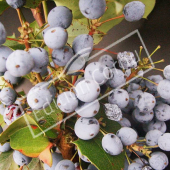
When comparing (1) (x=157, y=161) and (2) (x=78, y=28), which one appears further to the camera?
(2) (x=78, y=28)

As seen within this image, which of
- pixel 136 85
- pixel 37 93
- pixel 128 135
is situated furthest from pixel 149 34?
pixel 37 93

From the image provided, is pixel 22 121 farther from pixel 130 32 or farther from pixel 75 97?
pixel 130 32

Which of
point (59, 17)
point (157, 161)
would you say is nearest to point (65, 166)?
point (157, 161)

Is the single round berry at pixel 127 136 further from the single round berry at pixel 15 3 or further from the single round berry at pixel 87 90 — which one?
the single round berry at pixel 15 3

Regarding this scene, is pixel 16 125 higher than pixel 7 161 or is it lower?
higher

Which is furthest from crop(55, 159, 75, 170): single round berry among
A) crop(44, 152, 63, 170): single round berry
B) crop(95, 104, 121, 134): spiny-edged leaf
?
crop(95, 104, 121, 134): spiny-edged leaf

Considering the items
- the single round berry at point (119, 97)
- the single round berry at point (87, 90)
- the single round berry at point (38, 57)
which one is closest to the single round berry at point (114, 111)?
the single round berry at point (119, 97)

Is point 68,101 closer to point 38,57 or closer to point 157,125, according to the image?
point 38,57
